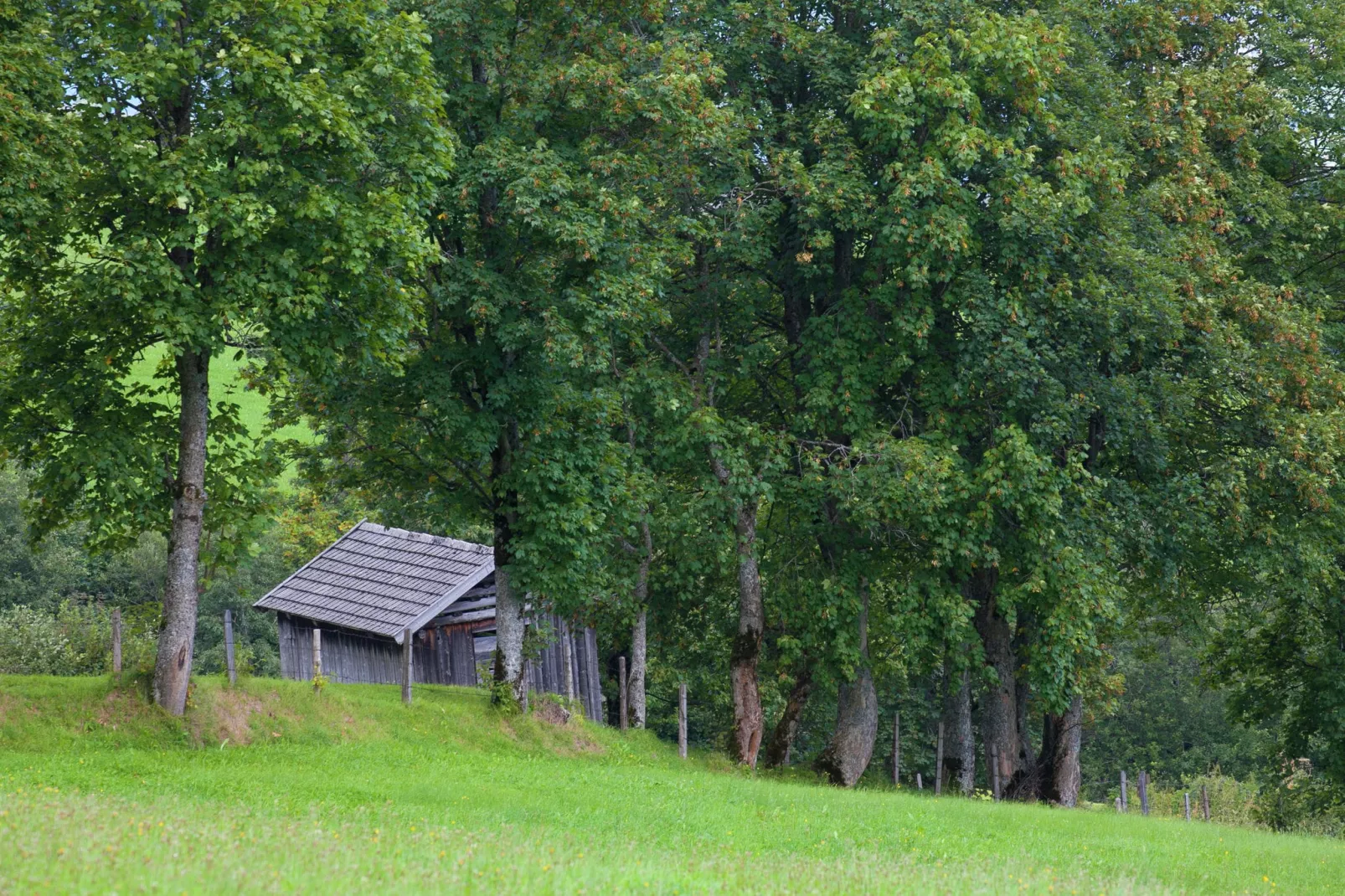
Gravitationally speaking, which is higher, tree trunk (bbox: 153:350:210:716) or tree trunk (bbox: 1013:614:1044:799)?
tree trunk (bbox: 153:350:210:716)

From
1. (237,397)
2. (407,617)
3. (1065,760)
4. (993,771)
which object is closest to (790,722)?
(993,771)

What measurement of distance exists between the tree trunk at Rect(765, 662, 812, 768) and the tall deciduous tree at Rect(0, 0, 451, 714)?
13305 millimetres

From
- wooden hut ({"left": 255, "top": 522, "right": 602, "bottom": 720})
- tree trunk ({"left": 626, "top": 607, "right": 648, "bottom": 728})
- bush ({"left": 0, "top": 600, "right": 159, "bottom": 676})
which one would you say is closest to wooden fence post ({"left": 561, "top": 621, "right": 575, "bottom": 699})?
tree trunk ({"left": 626, "top": 607, "right": 648, "bottom": 728})

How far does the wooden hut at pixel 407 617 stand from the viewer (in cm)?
3278

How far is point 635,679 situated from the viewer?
1188 inches

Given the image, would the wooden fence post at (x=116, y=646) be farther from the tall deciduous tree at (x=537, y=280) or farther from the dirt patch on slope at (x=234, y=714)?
the tall deciduous tree at (x=537, y=280)

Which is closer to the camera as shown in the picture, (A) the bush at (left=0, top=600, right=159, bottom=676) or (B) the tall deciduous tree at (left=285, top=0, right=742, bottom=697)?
(B) the tall deciduous tree at (left=285, top=0, right=742, bottom=697)

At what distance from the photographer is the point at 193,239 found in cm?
1794

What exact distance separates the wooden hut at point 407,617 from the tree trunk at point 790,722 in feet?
16.3

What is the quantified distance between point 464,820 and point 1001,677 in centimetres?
1553

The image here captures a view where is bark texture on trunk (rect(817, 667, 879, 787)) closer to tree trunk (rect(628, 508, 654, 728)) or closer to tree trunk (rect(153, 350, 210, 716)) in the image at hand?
tree trunk (rect(628, 508, 654, 728))

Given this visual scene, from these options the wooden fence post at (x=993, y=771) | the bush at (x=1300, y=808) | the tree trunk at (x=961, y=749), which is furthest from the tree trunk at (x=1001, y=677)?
the bush at (x=1300, y=808)

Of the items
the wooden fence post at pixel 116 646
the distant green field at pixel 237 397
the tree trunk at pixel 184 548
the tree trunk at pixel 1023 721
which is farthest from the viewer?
the distant green field at pixel 237 397

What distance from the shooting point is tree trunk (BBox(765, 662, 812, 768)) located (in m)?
29.0
